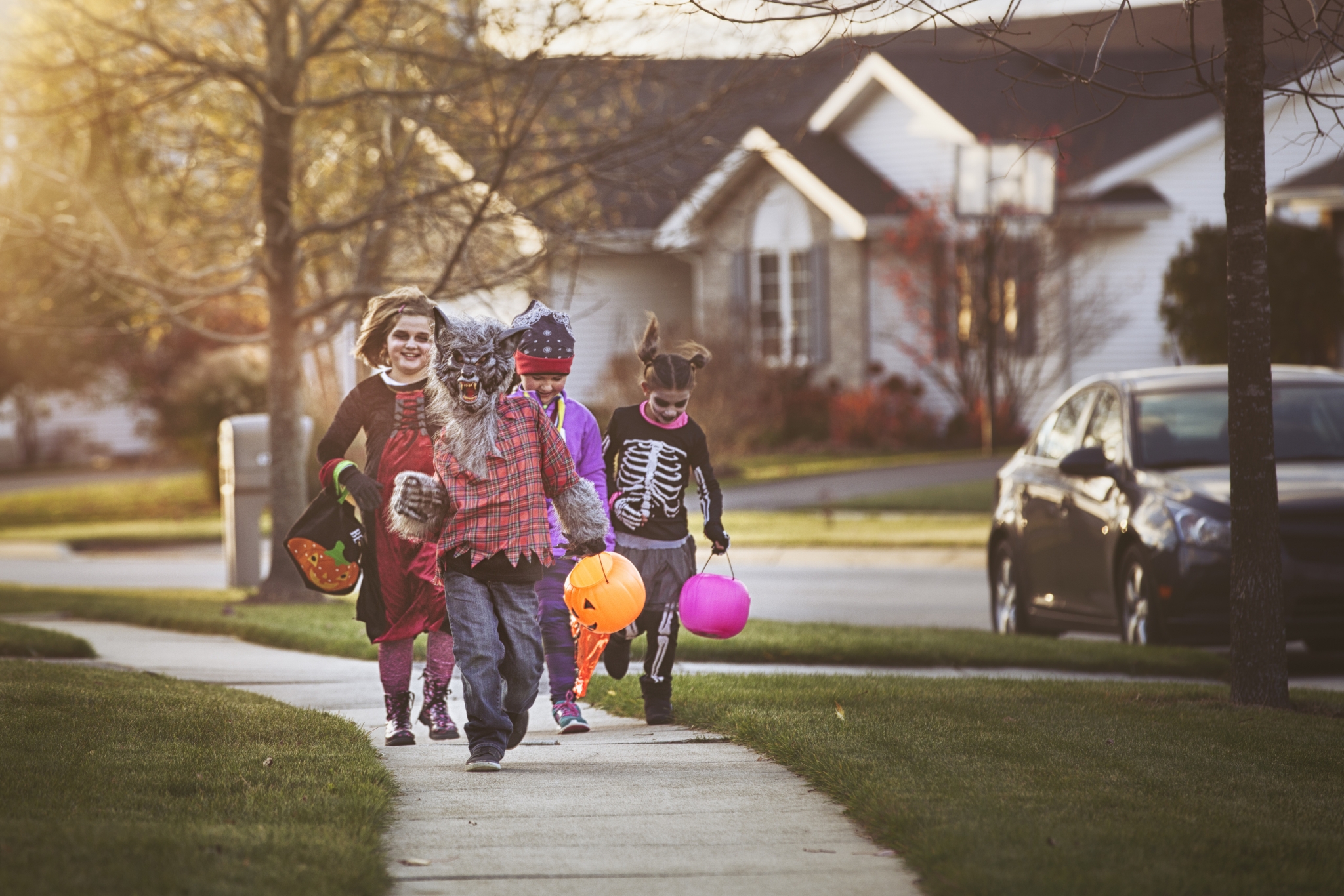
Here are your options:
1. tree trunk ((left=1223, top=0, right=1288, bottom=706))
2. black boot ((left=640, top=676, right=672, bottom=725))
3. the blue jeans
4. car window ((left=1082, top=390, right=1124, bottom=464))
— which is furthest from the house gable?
the blue jeans

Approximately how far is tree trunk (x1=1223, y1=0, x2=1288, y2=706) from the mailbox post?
29.2ft

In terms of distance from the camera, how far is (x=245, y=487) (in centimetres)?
1425

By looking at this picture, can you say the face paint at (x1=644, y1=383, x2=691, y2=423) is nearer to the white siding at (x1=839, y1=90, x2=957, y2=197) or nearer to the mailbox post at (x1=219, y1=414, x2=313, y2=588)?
the mailbox post at (x1=219, y1=414, x2=313, y2=588)

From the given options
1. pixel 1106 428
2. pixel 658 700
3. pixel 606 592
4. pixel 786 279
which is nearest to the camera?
pixel 606 592

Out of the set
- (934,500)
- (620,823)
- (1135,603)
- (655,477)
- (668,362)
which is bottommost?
(620,823)

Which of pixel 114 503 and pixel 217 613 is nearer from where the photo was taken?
pixel 217 613

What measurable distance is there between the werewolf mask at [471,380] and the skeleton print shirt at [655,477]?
105 centimetres

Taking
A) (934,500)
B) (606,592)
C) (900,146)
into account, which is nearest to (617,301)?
(900,146)

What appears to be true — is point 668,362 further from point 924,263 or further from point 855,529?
point 924,263

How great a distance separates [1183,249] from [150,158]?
15.7 meters

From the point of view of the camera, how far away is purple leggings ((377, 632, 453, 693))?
6.67 m

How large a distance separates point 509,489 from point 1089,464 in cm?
487

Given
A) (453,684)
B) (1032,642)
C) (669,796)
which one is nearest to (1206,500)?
(1032,642)

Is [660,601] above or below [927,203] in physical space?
below
